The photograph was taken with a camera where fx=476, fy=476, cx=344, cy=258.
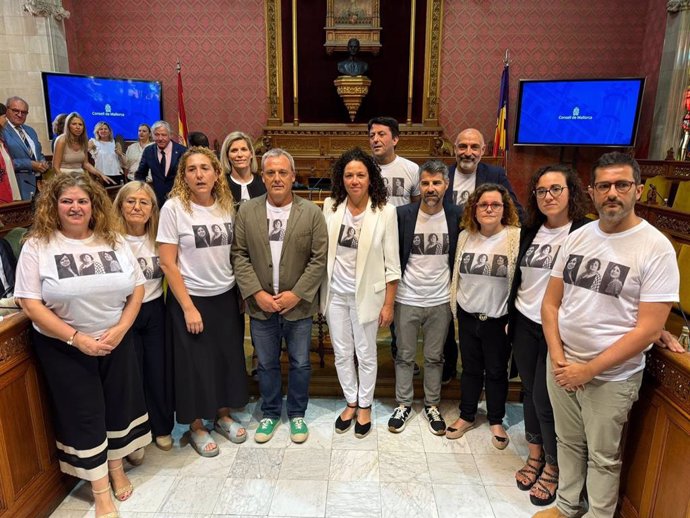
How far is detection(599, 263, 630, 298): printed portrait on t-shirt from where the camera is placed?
5.56 feet

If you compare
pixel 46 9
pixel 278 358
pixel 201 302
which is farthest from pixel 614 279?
pixel 46 9

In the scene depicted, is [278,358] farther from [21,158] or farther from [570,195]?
[21,158]

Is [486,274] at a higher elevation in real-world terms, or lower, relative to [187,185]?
lower

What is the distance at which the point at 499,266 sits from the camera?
2.40 m

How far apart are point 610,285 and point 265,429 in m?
1.97

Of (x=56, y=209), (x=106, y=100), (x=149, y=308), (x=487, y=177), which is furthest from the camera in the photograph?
(x=106, y=100)

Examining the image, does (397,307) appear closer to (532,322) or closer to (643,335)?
(532,322)

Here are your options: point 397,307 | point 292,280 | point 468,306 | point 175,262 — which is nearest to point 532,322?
point 468,306

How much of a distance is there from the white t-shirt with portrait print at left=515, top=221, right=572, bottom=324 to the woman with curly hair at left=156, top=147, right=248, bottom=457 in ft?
4.86

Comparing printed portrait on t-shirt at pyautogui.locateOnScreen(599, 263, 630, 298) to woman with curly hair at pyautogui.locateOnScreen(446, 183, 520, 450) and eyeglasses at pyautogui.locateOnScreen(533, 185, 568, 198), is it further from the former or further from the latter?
woman with curly hair at pyautogui.locateOnScreen(446, 183, 520, 450)

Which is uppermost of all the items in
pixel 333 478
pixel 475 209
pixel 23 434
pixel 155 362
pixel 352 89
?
pixel 352 89

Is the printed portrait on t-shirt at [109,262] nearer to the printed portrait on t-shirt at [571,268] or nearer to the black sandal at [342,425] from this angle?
the black sandal at [342,425]

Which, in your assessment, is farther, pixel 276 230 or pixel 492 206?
pixel 276 230

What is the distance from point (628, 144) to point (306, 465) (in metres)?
6.34
